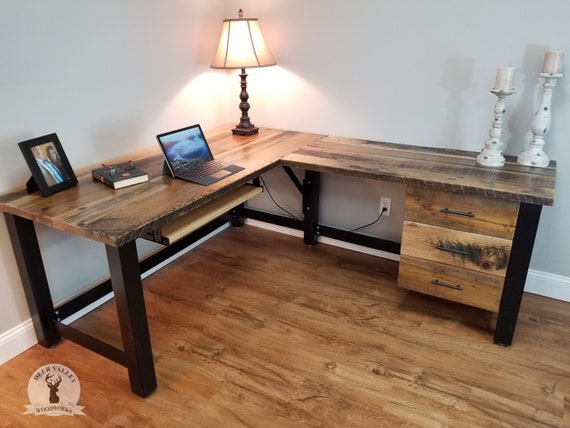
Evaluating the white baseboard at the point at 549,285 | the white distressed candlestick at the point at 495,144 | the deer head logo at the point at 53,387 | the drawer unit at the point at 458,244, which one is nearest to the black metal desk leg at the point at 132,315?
the deer head logo at the point at 53,387

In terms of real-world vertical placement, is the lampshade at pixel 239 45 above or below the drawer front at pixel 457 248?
above

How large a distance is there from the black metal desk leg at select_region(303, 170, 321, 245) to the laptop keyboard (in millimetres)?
736

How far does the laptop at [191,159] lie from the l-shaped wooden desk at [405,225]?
0.19ft

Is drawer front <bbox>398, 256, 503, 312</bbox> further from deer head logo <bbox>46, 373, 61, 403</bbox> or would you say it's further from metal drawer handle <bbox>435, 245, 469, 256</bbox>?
deer head logo <bbox>46, 373, 61, 403</bbox>

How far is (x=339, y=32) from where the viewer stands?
7.90 ft

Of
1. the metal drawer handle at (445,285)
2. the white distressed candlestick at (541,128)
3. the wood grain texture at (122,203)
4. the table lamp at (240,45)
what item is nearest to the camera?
the wood grain texture at (122,203)

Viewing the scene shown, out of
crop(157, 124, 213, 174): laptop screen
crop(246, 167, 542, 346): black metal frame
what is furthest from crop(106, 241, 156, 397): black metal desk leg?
crop(246, 167, 542, 346): black metal frame

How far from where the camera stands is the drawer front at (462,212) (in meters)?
1.80

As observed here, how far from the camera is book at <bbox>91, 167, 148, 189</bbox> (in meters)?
1.80

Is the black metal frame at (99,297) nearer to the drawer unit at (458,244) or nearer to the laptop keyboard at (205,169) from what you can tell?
the laptop keyboard at (205,169)

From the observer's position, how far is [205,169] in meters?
2.00

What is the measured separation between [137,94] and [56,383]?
1347 millimetres

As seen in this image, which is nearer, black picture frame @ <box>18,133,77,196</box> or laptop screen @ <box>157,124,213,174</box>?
black picture frame @ <box>18,133,77,196</box>

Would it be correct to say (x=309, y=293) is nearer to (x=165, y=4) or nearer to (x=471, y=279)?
(x=471, y=279)
